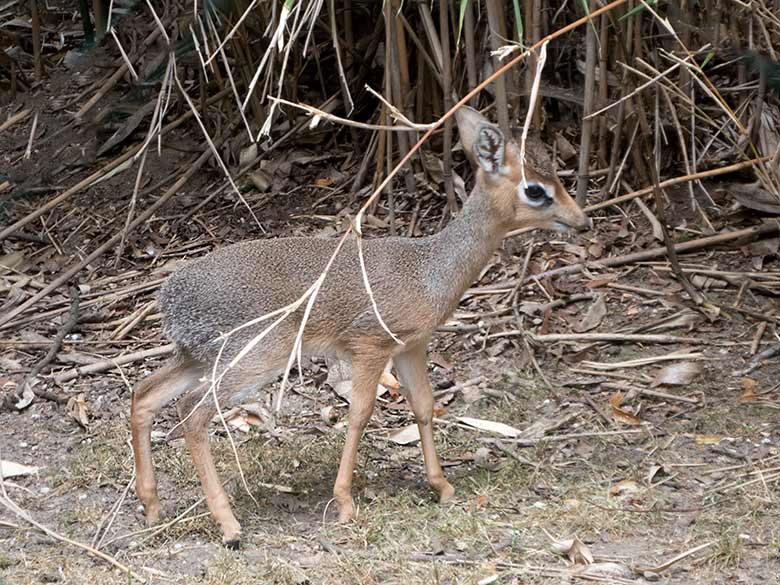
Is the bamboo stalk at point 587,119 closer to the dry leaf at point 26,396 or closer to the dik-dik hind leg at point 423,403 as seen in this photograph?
the dik-dik hind leg at point 423,403

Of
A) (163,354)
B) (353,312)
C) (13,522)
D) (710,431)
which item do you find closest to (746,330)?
(710,431)

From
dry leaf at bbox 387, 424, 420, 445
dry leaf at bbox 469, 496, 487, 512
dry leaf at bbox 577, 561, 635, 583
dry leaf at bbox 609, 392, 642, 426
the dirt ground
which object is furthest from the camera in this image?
dry leaf at bbox 387, 424, 420, 445

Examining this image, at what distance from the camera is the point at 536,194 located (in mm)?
5246

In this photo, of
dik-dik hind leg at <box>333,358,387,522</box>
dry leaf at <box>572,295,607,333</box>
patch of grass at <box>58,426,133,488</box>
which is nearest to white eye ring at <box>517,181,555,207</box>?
dik-dik hind leg at <box>333,358,387,522</box>

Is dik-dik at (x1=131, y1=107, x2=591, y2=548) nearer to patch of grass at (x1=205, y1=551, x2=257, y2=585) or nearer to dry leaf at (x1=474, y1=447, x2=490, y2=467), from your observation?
patch of grass at (x1=205, y1=551, x2=257, y2=585)

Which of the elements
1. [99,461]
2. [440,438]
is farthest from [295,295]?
[99,461]

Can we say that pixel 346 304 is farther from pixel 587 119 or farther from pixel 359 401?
pixel 587 119

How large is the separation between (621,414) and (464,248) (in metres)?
1.21

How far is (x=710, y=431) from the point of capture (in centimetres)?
564

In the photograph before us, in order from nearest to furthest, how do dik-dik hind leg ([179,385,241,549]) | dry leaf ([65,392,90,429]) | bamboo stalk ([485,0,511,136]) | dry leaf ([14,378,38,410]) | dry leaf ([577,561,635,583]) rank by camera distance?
dry leaf ([577,561,635,583]), dik-dik hind leg ([179,385,241,549]), dry leaf ([65,392,90,429]), dry leaf ([14,378,38,410]), bamboo stalk ([485,0,511,136])

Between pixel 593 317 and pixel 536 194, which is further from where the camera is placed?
pixel 593 317

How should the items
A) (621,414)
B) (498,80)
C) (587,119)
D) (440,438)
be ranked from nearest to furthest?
(621,414), (440,438), (587,119), (498,80)

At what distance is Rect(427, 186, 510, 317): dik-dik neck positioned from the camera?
528 cm

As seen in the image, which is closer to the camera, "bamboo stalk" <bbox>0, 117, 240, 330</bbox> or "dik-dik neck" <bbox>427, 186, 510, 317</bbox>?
"dik-dik neck" <bbox>427, 186, 510, 317</bbox>
